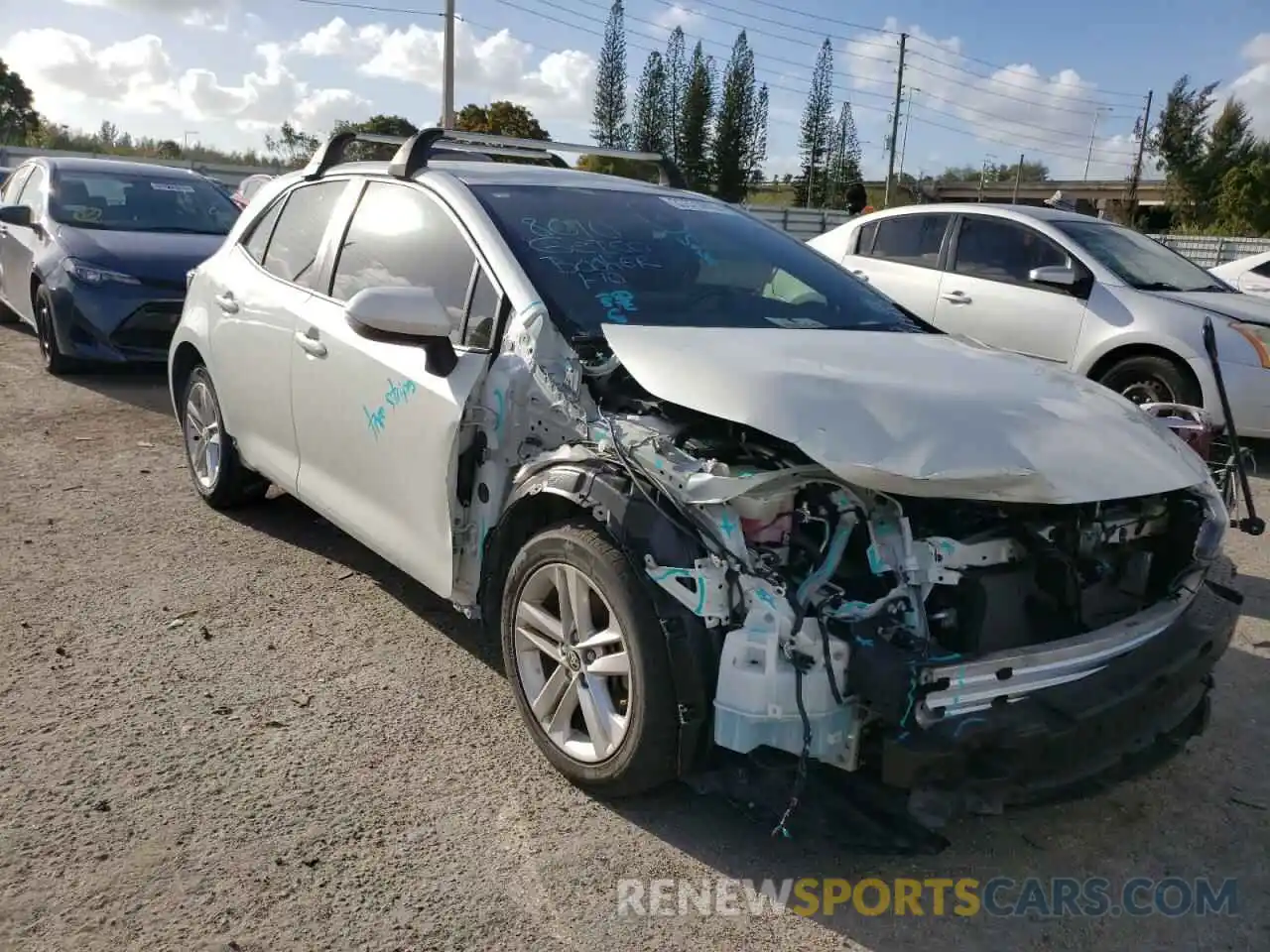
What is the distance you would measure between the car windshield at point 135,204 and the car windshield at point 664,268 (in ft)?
20.7

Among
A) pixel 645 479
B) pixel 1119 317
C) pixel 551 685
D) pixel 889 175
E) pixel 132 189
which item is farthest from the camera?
pixel 889 175

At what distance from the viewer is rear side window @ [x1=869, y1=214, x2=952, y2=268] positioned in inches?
332

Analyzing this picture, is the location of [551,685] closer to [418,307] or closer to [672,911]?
[672,911]

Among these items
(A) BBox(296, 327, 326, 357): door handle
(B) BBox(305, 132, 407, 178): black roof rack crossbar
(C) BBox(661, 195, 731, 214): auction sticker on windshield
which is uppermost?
(B) BBox(305, 132, 407, 178): black roof rack crossbar

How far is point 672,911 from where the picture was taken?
256 centimetres

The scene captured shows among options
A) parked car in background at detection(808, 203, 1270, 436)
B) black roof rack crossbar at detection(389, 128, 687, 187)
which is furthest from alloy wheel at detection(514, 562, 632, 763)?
parked car in background at detection(808, 203, 1270, 436)

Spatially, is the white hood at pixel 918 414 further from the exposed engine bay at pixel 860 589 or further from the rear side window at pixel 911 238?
the rear side window at pixel 911 238

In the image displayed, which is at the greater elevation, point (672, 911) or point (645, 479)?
point (645, 479)

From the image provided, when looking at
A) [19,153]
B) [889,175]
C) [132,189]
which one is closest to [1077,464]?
[132,189]

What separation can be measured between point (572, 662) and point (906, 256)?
654cm

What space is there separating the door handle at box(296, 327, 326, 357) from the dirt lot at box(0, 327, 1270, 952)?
1038mm

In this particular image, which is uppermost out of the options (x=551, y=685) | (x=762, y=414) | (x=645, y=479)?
(x=762, y=414)

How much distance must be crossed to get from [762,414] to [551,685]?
3.43 ft

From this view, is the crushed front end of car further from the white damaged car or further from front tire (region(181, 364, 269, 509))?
front tire (region(181, 364, 269, 509))
